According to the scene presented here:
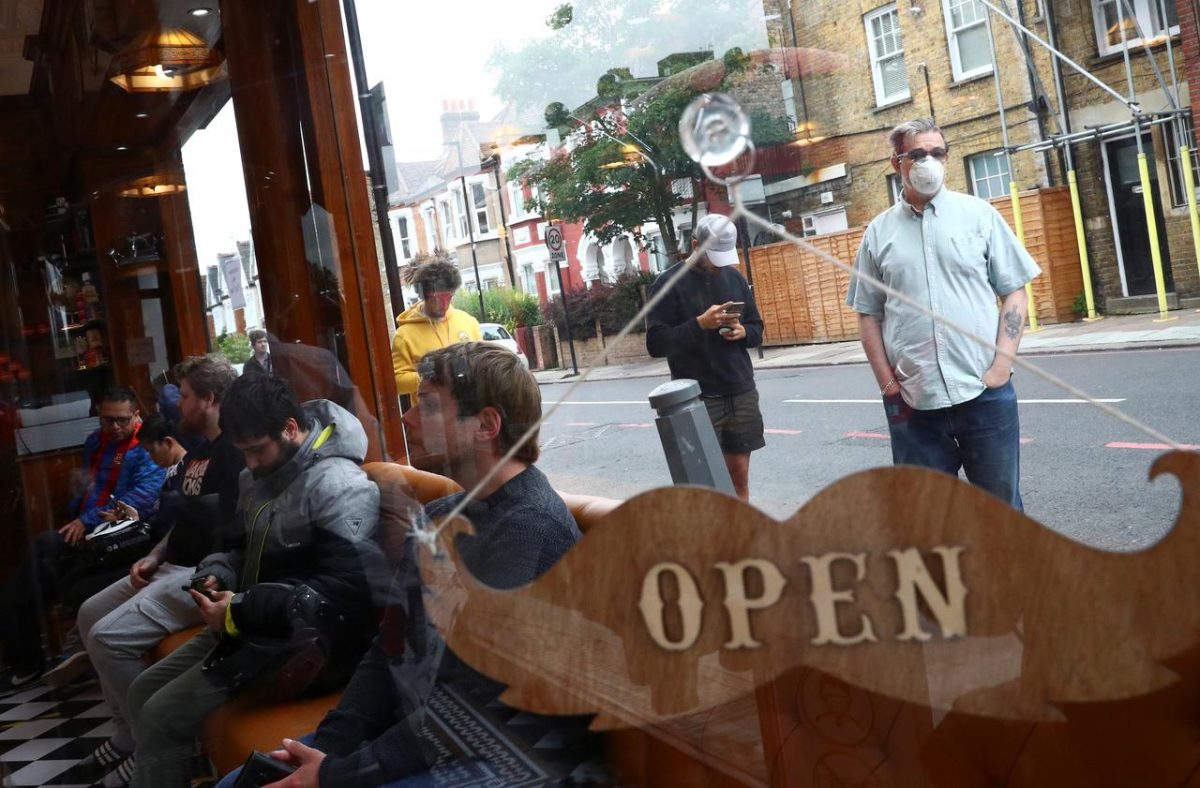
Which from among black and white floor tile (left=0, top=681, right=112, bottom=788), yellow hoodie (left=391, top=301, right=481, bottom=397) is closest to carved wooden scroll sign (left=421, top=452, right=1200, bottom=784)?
yellow hoodie (left=391, top=301, right=481, bottom=397)

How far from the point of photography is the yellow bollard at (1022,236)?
36.0 inches

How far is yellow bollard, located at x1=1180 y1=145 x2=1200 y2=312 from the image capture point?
0.88m

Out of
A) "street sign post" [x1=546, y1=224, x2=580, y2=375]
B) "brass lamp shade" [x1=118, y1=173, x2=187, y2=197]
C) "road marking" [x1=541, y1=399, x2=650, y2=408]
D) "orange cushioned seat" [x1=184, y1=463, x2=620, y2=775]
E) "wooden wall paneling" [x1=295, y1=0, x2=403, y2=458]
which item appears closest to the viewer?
"road marking" [x1=541, y1=399, x2=650, y2=408]

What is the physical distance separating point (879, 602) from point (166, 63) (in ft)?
8.37

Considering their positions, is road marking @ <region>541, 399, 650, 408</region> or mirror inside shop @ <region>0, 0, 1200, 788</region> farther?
road marking @ <region>541, 399, 650, 408</region>

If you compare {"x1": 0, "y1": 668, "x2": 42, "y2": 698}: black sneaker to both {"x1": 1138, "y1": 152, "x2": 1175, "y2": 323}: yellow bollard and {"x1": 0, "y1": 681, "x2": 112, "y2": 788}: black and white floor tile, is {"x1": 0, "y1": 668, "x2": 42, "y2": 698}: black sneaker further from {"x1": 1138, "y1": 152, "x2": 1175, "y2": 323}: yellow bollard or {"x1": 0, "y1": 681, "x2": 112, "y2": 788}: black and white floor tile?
{"x1": 1138, "y1": 152, "x2": 1175, "y2": 323}: yellow bollard

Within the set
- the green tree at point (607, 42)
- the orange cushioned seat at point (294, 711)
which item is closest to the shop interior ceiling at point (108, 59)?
the orange cushioned seat at point (294, 711)

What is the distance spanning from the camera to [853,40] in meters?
1.00

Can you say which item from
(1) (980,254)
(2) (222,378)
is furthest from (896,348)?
(2) (222,378)

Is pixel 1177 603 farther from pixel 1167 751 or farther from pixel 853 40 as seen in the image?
pixel 853 40

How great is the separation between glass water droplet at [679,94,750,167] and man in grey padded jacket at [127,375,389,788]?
1.01 metres

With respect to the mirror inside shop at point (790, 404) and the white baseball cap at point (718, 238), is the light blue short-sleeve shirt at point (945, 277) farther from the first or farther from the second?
the white baseball cap at point (718, 238)

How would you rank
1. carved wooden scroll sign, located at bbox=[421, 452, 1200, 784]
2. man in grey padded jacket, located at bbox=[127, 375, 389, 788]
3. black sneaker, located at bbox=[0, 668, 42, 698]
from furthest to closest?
black sneaker, located at bbox=[0, 668, 42, 698], man in grey padded jacket, located at bbox=[127, 375, 389, 788], carved wooden scroll sign, located at bbox=[421, 452, 1200, 784]

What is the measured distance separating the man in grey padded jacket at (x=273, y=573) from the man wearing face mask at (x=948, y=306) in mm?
1097
